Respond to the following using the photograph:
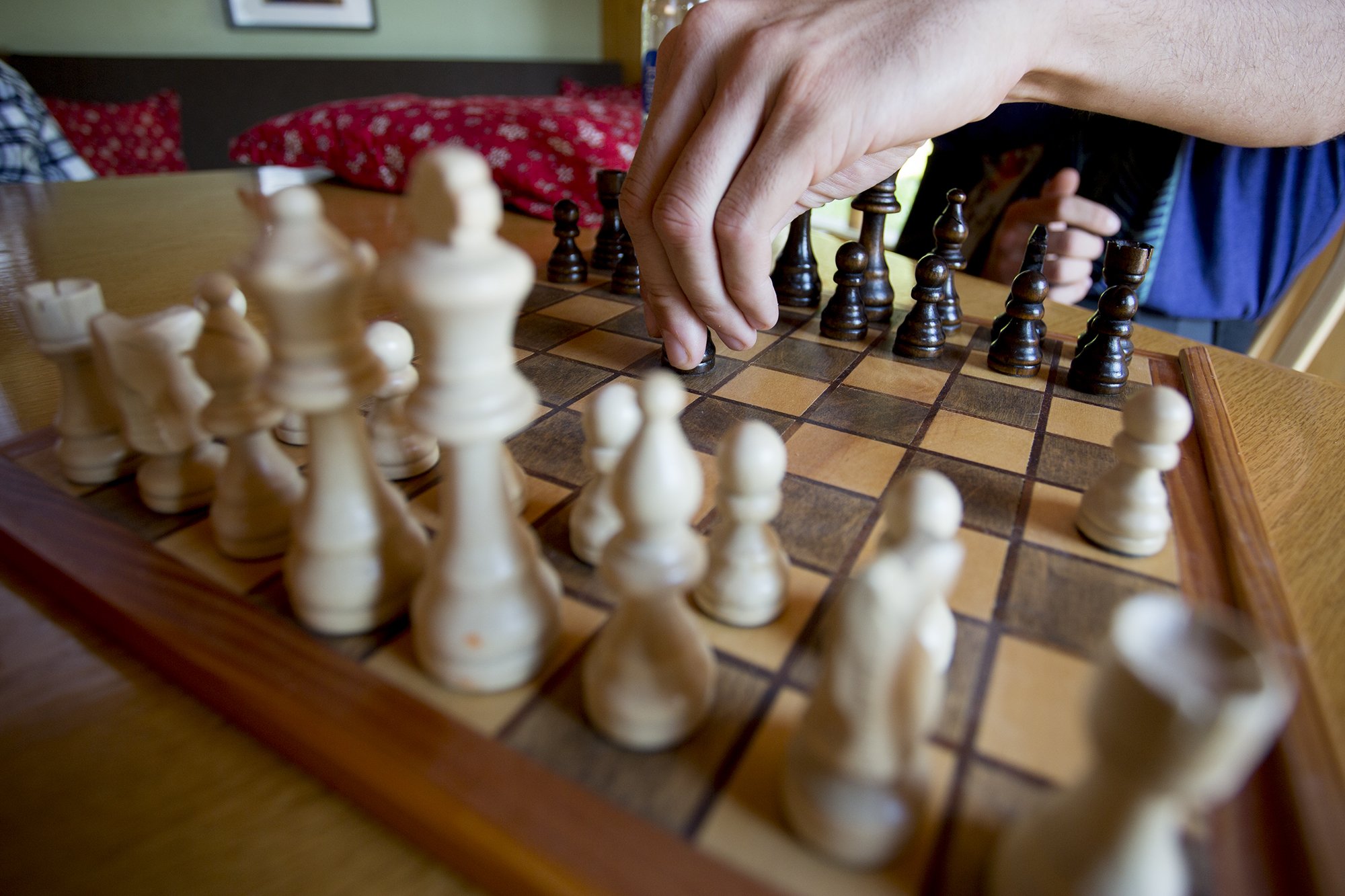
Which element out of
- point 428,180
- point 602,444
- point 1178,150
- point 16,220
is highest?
point 428,180

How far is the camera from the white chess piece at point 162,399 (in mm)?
694

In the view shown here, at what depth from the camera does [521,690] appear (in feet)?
1.79

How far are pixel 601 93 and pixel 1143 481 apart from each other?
18.5 feet

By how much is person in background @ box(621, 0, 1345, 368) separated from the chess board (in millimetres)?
211

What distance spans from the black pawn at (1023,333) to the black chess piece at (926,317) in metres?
0.10

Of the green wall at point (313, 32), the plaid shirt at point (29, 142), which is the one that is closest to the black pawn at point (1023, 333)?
the plaid shirt at point (29, 142)

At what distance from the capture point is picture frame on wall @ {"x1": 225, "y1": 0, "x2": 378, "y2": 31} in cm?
444

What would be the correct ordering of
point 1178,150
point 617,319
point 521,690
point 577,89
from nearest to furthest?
1. point 521,690
2. point 617,319
3. point 1178,150
4. point 577,89

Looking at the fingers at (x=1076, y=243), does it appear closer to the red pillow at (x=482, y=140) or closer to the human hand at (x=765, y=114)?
the human hand at (x=765, y=114)

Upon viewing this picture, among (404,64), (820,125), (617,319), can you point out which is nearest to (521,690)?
(820,125)

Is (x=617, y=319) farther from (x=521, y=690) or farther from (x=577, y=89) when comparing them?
(x=577, y=89)

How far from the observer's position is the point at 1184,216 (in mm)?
1810

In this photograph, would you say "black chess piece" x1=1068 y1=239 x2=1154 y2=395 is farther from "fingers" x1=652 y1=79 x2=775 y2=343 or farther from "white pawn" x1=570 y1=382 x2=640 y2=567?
"white pawn" x1=570 y1=382 x2=640 y2=567

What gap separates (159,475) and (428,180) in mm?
488
